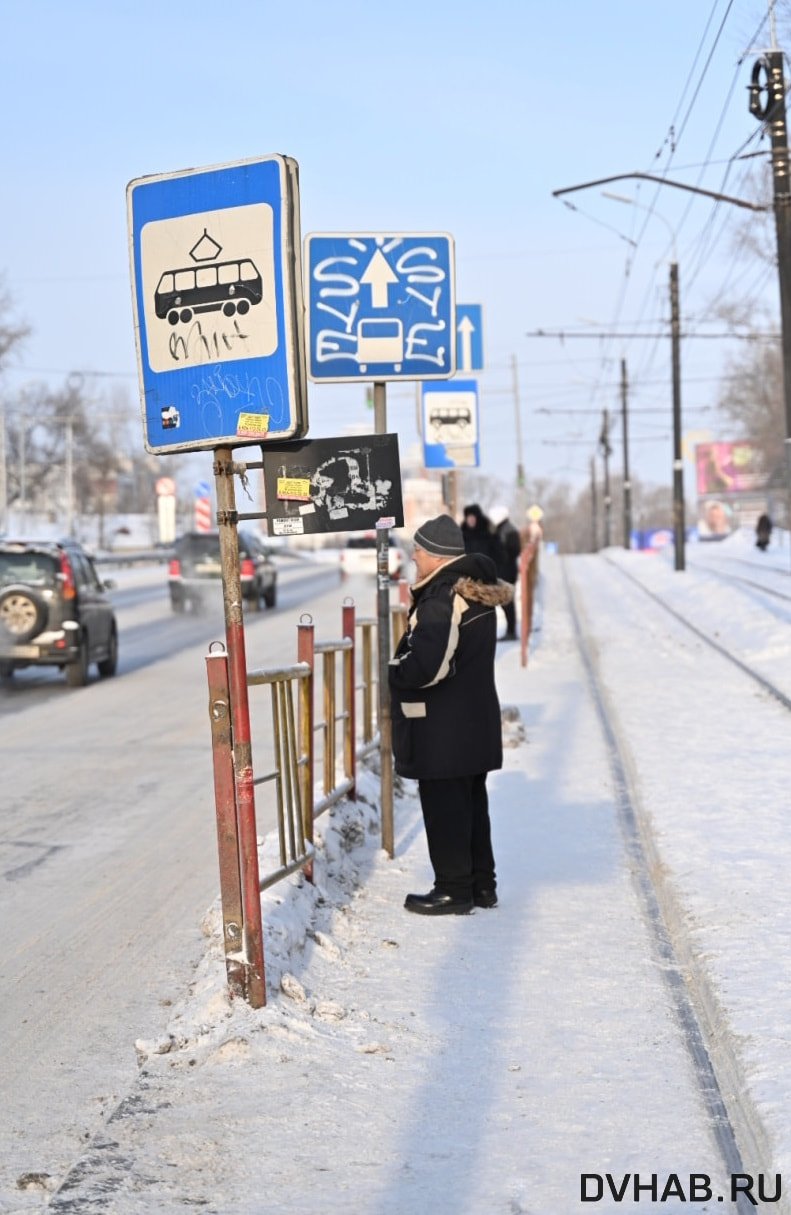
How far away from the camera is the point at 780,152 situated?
2206cm

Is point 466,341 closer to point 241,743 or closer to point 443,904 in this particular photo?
point 443,904

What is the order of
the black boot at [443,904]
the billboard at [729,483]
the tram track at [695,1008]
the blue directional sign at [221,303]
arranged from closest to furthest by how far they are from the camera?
the tram track at [695,1008]
the blue directional sign at [221,303]
the black boot at [443,904]
the billboard at [729,483]

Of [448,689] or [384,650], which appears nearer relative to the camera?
[448,689]

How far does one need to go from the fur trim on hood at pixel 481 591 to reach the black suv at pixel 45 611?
11.9 metres

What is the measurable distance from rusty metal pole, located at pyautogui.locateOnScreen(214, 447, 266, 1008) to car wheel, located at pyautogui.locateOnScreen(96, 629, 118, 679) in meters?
14.4

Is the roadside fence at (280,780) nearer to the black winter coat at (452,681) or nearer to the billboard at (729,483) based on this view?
the black winter coat at (452,681)

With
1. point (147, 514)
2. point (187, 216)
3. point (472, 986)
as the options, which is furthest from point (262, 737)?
point (147, 514)

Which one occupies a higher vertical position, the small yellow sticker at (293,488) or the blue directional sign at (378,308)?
the blue directional sign at (378,308)

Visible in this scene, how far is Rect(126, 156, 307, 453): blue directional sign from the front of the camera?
17.5 feet

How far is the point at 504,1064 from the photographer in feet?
16.8

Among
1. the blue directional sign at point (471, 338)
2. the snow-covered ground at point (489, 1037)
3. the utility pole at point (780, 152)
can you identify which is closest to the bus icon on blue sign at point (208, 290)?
the snow-covered ground at point (489, 1037)

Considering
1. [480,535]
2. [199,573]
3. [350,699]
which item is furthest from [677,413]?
[350,699]

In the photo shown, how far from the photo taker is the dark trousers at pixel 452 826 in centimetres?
701

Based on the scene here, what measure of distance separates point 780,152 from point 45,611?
12.0 m
